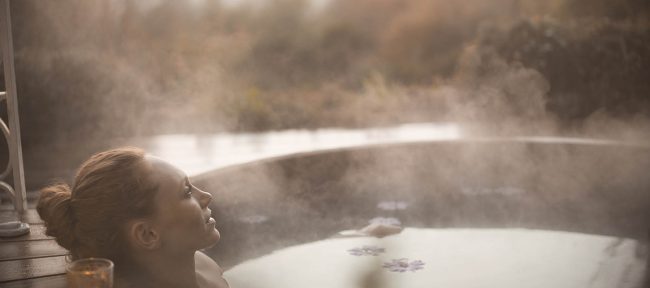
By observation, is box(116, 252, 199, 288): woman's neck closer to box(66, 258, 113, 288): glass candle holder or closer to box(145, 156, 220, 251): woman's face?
box(145, 156, 220, 251): woman's face

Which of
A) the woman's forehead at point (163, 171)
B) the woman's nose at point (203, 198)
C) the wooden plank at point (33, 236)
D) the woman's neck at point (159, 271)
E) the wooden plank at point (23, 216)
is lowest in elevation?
the woman's neck at point (159, 271)

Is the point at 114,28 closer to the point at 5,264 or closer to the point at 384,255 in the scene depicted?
the point at 384,255

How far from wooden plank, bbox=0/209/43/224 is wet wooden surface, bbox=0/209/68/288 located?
7 cm

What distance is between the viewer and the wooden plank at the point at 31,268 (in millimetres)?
1435

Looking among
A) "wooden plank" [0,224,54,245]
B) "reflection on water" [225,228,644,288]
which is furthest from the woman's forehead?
"reflection on water" [225,228,644,288]

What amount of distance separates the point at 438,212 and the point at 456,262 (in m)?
0.80

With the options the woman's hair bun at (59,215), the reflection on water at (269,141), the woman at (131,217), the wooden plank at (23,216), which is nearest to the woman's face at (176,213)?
the woman at (131,217)

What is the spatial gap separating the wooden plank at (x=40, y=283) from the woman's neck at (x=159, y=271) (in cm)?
14

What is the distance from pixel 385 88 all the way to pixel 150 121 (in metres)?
3.34

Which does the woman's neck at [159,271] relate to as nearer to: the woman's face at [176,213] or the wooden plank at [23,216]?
the woman's face at [176,213]

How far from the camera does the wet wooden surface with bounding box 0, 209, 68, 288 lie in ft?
4.59

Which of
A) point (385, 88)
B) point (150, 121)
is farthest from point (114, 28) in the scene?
point (385, 88)

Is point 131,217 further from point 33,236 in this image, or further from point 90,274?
point 33,236

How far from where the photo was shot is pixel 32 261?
155 centimetres
